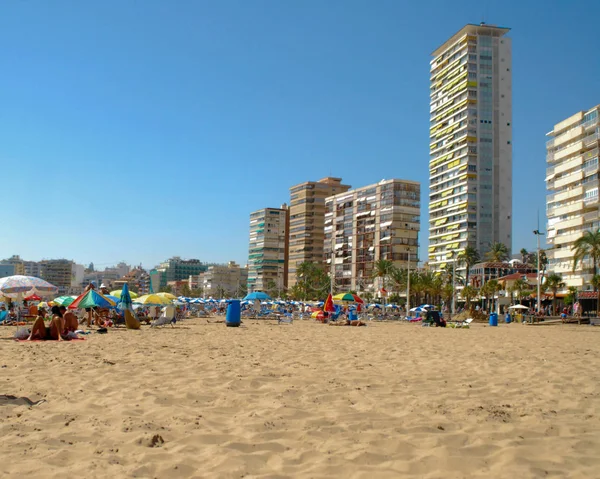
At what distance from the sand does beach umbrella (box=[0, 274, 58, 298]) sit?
14860 mm

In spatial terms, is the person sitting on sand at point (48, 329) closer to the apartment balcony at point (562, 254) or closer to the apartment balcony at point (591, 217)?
the apartment balcony at point (591, 217)

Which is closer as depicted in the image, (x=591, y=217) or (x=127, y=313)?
(x=127, y=313)

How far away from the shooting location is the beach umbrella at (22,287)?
2367 centimetres

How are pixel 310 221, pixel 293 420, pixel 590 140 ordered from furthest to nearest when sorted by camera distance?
pixel 310 221 → pixel 590 140 → pixel 293 420

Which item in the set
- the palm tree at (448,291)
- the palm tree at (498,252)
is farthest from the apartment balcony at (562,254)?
the palm tree at (498,252)

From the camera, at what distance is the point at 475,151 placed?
9219 centimetres

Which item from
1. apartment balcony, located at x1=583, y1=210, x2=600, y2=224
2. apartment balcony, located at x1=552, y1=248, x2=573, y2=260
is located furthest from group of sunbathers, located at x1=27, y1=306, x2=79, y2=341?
apartment balcony, located at x1=552, y1=248, x2=573, y2=260

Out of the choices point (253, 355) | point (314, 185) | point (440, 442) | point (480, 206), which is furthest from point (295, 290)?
point (440, 442)

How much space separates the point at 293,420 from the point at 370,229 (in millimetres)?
100237

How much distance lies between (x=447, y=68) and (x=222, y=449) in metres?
103

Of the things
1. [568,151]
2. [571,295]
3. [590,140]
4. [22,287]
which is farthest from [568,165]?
[22,287]

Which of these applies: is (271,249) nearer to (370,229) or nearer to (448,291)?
(370,229)

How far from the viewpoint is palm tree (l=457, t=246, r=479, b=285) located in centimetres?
8625

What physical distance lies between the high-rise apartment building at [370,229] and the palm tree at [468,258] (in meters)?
10.7
